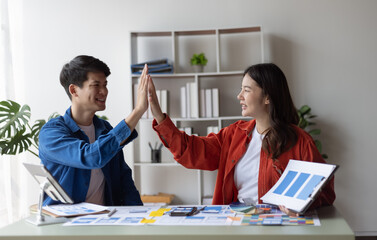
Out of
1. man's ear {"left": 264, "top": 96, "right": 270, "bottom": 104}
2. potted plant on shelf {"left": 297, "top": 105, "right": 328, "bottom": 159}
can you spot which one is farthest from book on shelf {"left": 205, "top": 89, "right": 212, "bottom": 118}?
man's ear {"left": 264, "top": 96, "right": 270, "bottom": 104}

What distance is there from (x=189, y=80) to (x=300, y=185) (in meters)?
2.85

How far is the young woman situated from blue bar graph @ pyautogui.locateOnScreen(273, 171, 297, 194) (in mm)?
291

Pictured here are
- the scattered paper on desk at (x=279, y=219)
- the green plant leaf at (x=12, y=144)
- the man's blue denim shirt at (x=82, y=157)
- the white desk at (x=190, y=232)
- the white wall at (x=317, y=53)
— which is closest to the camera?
the white desk at (x=190, y=232)

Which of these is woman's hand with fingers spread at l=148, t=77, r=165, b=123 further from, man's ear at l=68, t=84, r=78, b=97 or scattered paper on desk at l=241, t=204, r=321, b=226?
scattered paper on desk at l=241, t=204, r=321, b=226

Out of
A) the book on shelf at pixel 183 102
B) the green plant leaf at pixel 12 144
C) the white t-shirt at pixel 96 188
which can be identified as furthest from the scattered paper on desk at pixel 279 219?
the book on shelf at pixel 183 102

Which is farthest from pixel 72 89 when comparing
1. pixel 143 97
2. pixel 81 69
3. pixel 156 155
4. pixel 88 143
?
pixel 156 155

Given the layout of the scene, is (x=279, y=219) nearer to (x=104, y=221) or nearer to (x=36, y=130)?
(x=104, y=221)

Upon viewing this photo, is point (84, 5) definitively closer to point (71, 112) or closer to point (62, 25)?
point (62, 25)

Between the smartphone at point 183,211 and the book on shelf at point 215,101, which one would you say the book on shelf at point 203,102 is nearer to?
the book on shelf at point 215,101

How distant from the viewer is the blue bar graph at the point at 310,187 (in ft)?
5.38

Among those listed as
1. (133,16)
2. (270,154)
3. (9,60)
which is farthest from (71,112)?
(133,16)

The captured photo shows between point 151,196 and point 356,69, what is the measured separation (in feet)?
7.76

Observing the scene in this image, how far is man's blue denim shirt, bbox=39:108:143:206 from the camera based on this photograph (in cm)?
197

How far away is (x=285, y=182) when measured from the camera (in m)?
1.80
